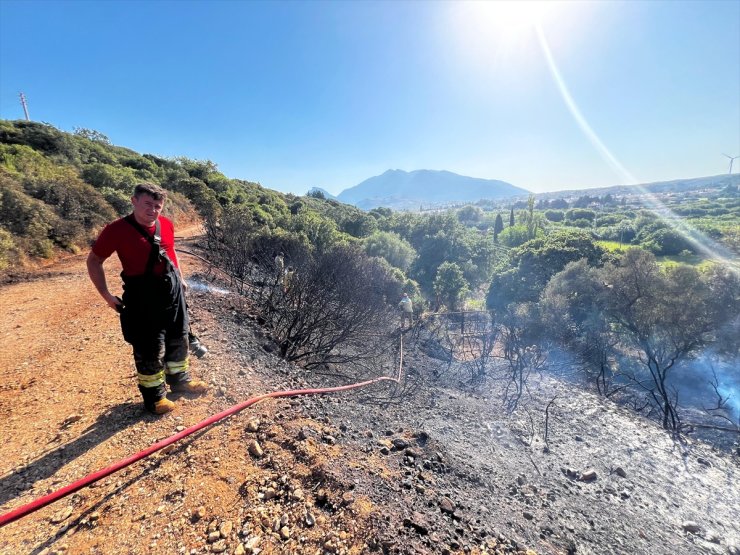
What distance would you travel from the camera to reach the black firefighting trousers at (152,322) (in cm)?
219

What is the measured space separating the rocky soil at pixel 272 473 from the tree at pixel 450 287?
1774 cm

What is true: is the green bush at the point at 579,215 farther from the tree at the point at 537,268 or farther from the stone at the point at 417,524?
the stone at the point at 417,524

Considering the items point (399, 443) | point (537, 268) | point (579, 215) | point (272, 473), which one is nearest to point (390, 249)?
point (537, 268)

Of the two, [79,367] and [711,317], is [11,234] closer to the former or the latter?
[79,367]

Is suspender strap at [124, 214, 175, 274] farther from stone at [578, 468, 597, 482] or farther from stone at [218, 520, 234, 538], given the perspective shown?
stone at [578, 468, 597, 482]

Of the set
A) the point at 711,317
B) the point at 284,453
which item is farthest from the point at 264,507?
the point at 711,317

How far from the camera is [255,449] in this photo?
7.29 feet

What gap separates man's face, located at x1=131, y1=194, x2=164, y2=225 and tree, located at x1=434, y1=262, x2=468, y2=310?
72.4ft

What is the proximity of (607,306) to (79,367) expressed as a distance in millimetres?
17156

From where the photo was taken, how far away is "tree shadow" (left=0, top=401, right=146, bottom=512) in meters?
1.84

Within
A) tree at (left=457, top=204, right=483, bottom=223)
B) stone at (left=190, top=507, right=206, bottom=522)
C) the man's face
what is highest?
tree at (left=457, top=204, right=483, bottom=223)

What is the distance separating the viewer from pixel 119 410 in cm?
252

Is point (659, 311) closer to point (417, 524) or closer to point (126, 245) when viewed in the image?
point (417, 524)

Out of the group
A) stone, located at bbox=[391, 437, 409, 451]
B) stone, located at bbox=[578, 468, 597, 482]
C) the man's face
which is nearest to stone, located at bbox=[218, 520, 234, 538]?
stone, located at bbox=[391, 437, 409, 451]
